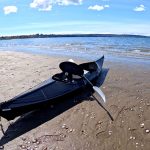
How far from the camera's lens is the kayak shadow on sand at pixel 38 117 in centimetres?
736

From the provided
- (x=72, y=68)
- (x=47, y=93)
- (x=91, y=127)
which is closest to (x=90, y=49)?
(x=72, y=68)

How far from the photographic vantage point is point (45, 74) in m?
14.5

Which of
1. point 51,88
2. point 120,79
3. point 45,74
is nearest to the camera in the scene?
point 51,88

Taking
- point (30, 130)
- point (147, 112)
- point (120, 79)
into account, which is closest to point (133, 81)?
point (120, 79)

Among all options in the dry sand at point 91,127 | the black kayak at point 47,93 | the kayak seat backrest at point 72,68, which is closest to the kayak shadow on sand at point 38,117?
the dry sand at point 91,127

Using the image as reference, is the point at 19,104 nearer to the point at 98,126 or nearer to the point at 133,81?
the point at 98,126

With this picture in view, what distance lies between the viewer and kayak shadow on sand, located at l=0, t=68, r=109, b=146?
7.36 m

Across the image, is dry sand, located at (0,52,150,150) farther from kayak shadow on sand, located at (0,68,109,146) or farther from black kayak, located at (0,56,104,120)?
black kayak, located at (0,56,104,120)

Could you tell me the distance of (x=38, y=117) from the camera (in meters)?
8.42

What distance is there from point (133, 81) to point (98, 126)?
5212mm

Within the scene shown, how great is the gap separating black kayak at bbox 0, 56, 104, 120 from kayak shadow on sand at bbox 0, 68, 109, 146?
0.57ft

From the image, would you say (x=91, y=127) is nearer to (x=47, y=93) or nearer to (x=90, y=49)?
(x=47, y=93)

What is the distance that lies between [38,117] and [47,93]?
88 centimetres

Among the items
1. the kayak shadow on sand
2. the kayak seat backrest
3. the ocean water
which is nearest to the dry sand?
the kayak shadow on sand
